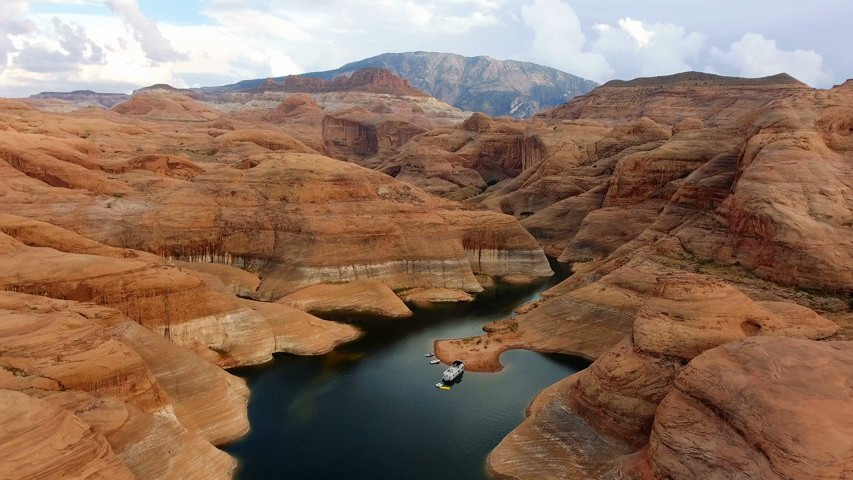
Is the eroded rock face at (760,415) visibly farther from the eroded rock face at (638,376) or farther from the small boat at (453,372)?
the small boat at (453,372)

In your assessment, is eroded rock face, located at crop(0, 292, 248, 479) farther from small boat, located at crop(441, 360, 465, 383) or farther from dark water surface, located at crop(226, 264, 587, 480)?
small boat, located at crop(441, 360, 465, 383)

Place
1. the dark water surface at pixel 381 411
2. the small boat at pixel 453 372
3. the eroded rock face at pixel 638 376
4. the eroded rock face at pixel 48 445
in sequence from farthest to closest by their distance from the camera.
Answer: the small boat at pixel 453 372 → the dark water surface at pixel 381 411 → the eroded rock face at pixel 638 376 → the eroded rock face at pixel 48 445

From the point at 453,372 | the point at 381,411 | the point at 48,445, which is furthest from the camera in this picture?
the point at 453,372

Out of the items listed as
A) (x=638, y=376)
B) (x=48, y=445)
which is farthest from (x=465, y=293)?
(x=48, y=445)

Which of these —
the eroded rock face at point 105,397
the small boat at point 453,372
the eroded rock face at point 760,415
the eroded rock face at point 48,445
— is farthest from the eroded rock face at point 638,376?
the eroded rock face at point 48,445

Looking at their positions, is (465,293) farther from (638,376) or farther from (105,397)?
(105,397)

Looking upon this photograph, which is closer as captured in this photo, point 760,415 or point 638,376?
point 760,415

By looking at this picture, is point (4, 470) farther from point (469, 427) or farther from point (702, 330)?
point (702, 330)
